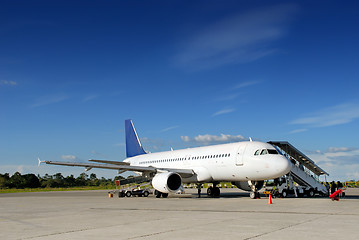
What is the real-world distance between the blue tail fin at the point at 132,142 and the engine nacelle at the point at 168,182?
14851mm

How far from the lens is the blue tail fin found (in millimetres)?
40781

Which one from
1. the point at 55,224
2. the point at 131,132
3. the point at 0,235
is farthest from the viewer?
the point at 131,132

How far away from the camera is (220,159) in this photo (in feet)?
81.1

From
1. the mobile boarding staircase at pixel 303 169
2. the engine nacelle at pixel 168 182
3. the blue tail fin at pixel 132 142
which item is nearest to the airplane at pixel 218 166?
the engine nacelle at pixel 168 182

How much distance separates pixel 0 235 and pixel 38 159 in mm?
18710

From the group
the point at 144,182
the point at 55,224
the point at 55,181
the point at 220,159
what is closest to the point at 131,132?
the point at 144,182

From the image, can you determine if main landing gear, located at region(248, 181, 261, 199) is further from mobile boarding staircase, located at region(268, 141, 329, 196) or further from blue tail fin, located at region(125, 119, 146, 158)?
blue tail fin, located at region(125, 119, 146, 158)

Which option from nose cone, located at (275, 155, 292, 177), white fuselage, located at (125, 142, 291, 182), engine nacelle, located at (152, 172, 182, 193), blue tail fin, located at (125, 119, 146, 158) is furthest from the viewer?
blue tail fin, located at (125, 119, 146, 158)

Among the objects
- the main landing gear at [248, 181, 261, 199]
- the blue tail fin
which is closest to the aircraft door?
the main landing gear at [248, 181, 261, 199]

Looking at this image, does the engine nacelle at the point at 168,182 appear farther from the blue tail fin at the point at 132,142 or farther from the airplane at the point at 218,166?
the blue tail fin at the point at 132,142

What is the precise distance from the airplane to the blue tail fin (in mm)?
7569

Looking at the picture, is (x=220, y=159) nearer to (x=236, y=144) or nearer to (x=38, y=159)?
(x=236, y=144)

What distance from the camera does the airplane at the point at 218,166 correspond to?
21.7 meters

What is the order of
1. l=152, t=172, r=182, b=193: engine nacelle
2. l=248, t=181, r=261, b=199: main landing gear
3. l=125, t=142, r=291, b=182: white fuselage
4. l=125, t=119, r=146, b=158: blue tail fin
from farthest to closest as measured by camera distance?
1. l=125, t=119, r=146, b=158: blue tail fin
2. l=152, t=172, r=182, b=193: engine nacelle
3. l=248, t=181, r=261, b=199: main landing gear
4. l=125, t=142, r=291, b=182: white fuselage
